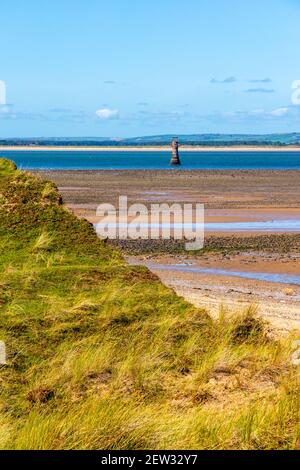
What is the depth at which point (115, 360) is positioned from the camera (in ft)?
33.3

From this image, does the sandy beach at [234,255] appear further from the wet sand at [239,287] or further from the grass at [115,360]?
the grass at [115,360]

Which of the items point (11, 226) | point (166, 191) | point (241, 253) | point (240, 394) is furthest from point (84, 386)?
point (166, 191)

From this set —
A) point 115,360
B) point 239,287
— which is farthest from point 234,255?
point 115,360

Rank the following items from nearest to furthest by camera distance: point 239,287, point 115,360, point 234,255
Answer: point 115,360 → point 239,287 → point 234,255

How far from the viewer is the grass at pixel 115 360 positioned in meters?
7.91

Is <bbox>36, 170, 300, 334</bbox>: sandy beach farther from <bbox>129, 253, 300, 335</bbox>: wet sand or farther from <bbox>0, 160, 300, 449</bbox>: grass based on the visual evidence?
<bbox>0, 160, 300, 449</bbox>: grass

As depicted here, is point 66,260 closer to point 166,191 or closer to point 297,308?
point 297,308

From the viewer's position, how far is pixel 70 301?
11617mm

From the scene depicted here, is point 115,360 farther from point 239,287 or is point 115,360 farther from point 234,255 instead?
point 234,255

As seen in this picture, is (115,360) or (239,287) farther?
(239,287)

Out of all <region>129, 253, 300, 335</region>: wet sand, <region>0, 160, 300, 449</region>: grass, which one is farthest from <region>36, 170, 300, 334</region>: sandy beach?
<region>0, 160, 300, 449</region>: grass
